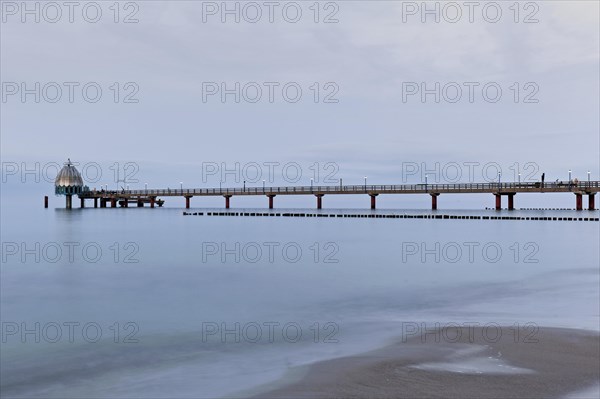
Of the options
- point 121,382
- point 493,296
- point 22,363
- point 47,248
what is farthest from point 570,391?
point 47,248

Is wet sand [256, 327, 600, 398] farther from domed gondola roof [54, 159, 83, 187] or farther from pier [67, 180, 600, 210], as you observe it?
domed gondola roof [54, 159, 83, 187]

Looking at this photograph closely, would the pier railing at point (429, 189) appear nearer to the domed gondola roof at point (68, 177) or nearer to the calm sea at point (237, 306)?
the domed gondola roof at point (68, 177)

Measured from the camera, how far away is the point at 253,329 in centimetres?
1630

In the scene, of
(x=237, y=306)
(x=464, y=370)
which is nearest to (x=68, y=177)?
(x=237, y=306)

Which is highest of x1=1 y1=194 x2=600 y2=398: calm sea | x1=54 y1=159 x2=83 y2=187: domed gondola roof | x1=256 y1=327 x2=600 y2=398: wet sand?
x1=54 y1=159 x2=83 y2=187: domed gondola roof

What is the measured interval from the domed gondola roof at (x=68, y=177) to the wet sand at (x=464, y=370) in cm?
14632

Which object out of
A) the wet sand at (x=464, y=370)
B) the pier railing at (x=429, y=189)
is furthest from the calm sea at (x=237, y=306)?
the pier railing at (x=429, y=189)

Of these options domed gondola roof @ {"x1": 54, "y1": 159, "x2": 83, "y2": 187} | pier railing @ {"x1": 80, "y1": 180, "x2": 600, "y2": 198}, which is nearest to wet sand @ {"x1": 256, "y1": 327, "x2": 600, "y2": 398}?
pier railing @ {"x1": 80, "y1": 180, "x2": 600, "y2": 198}

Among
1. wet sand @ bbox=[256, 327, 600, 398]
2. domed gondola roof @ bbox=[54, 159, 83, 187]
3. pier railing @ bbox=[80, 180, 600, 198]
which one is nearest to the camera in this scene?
wet sand @ bbox=[256, 327, 600, 398]

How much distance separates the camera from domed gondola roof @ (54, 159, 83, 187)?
146250 mm

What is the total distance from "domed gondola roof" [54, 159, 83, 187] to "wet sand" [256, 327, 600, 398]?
480ft

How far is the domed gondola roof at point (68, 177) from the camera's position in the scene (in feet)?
480

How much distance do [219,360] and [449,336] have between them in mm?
5361

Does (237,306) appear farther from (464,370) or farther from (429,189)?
(429,189)
